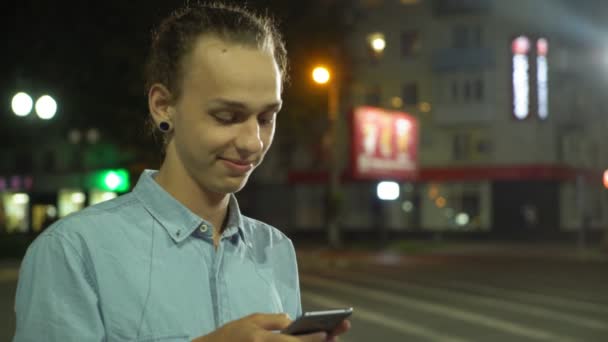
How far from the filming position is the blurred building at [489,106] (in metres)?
42.0

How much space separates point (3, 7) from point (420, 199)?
26.8 m

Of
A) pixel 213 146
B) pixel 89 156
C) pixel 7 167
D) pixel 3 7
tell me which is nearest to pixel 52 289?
pixel 213 146

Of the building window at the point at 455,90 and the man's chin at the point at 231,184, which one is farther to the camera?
the building window at the point at 455,90

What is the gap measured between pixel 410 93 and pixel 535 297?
28477 millimetres

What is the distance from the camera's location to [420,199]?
44.8 meters

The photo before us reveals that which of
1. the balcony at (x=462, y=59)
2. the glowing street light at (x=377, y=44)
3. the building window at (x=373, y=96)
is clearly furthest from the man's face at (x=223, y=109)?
the building window at (x=373, y=96)

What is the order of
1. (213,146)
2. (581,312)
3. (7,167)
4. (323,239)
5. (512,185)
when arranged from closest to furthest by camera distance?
(213,146) < (581,312) < (512,185) < (323,239) < (7,167)

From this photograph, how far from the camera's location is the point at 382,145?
3603 centimetres

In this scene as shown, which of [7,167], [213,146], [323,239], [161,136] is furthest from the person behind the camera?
[7,167]

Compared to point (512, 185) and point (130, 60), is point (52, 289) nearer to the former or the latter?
point (130, 60)

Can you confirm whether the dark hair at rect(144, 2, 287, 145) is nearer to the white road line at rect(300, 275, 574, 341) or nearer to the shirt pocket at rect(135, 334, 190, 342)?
the shirt pocket at rect(135, 334, 190, 342)

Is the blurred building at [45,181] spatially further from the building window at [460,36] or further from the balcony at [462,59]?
the building window at [460,36]

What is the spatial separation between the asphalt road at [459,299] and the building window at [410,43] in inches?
756

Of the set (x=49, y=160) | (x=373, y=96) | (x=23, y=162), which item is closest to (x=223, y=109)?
(x=373, y=96)
